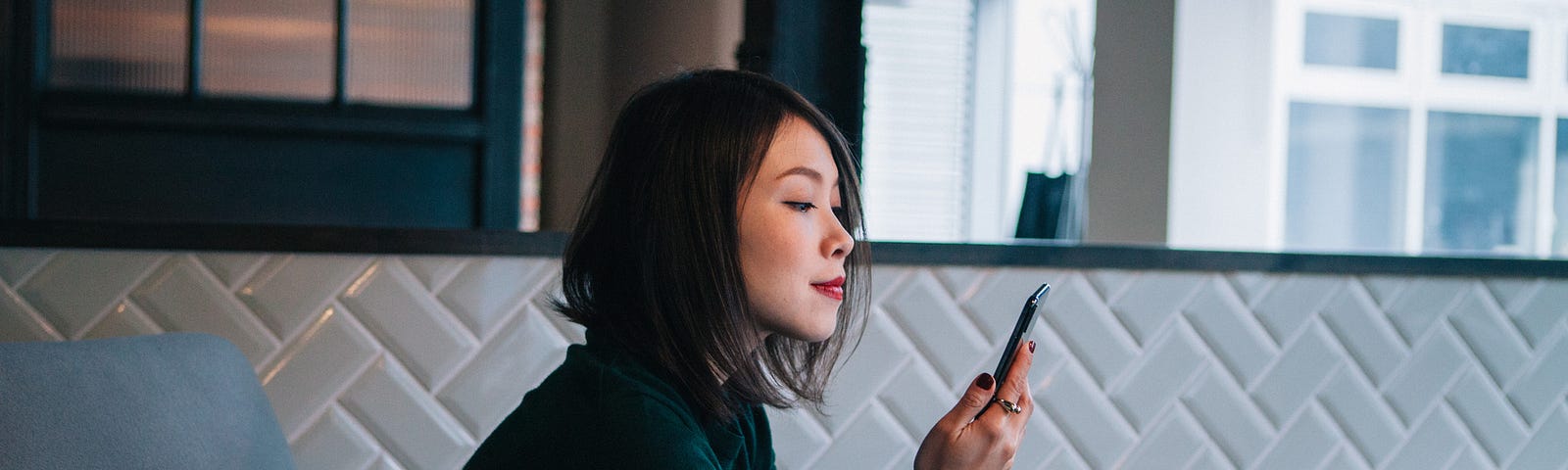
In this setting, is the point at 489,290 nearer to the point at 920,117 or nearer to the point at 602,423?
the point at 602,423

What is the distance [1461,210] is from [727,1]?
3.81 m

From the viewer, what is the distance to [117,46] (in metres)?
1.89

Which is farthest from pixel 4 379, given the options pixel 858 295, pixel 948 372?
pixel 948 372

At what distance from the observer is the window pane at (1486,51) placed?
4613mm

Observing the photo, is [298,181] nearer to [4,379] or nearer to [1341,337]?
[4,379]

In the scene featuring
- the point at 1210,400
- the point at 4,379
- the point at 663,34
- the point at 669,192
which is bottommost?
the point at 1210,400

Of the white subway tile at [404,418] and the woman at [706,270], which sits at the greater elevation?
the woman at [706,270]

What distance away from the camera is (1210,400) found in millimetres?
1365

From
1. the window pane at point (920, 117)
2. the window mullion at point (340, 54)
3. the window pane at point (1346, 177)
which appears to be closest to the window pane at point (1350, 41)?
the window pane at point (1346, 177)

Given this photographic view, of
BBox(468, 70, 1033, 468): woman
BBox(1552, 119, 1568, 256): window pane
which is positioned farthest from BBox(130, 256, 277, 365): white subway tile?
BBox(1552, 119, 1568, 256): window pane

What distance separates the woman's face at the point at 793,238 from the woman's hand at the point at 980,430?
4.1 inches

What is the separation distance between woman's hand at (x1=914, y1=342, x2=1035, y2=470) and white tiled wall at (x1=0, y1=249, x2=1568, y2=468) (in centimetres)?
41

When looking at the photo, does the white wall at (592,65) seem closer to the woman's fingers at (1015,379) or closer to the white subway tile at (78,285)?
the white subway tile at (78,285)

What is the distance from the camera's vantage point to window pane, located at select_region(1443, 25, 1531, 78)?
15.1 ft
